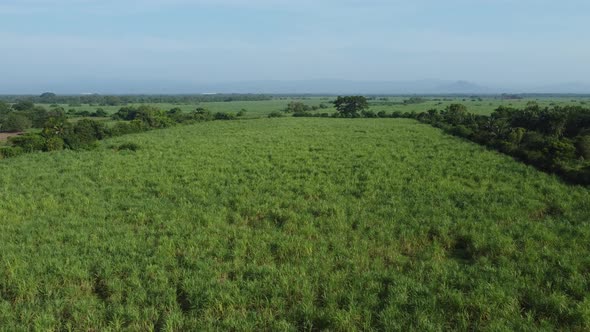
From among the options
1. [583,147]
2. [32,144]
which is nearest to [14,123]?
[32,144]

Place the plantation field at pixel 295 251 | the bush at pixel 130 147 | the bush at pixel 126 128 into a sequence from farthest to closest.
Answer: the bush at pixel 126 128 → the bush at pixel 130 147 → the plantation field at pixel 295 251

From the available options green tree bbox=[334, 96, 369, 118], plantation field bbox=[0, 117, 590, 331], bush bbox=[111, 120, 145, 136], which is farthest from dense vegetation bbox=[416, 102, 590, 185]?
bush bbox=[111, 120, 145, 136]

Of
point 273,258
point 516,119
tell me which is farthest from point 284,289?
point 516,119

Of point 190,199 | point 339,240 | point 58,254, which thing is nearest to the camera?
point 58,254

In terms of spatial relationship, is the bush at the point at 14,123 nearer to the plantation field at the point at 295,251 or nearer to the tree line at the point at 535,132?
the plantation field at the point at 295,251

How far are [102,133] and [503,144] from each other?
39233 millimetres

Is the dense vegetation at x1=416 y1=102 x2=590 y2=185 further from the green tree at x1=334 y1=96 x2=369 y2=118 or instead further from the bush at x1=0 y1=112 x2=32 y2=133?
the bush at x1=0 y1=112 x2=32 y2=133

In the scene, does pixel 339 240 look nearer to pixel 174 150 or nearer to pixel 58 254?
pixel 58 254

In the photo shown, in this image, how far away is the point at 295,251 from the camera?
8805mm

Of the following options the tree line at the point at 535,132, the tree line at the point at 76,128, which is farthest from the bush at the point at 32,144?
the tree line at the point at 535,132

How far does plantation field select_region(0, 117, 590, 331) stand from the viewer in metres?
6.19

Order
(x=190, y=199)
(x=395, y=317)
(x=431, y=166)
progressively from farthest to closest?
(x=431, y=166) → (x=190, y=199) → (x=395, y=317)

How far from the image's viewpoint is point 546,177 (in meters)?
16.4

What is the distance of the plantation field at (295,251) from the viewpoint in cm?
619
